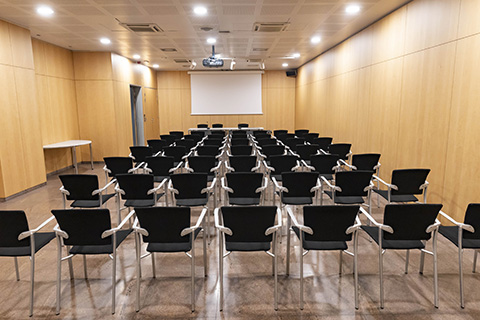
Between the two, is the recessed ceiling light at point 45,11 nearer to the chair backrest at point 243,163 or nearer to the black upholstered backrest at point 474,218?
the chair backrest at point 243,163

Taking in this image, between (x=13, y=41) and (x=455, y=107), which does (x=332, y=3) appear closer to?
(x=455, y=107)

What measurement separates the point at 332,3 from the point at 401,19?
4.98ft

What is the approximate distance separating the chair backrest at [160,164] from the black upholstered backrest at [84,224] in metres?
2.71

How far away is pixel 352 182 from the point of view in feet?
14.7

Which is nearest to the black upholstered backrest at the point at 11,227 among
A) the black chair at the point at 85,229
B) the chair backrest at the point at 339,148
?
the black chair at the point at 85,229

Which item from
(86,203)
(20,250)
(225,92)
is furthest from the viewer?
(225,92)

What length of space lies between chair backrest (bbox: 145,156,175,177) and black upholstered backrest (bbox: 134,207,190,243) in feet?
8.95

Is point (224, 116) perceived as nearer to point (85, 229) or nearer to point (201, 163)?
point (201, 163)

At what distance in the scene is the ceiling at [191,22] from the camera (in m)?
6.04

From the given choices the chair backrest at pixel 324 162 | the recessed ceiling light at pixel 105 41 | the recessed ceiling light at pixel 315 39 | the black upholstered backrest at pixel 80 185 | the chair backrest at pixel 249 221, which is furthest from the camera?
the recessed ceiling light at pixel 315 39

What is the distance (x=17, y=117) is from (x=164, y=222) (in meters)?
6.22

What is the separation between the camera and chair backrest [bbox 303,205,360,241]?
2.86 metres

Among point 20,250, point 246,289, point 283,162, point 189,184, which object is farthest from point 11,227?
point 283,162

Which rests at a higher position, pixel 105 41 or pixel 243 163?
pixel 105 41
